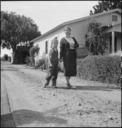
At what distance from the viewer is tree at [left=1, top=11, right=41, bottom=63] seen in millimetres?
46594

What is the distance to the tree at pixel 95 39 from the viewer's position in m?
19.0

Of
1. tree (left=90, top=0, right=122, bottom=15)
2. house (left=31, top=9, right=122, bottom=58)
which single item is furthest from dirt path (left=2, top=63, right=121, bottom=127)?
tree (left=90, top=0, right=122, bottom=15)

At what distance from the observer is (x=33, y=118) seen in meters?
5.02

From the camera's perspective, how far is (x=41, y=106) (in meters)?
6.11

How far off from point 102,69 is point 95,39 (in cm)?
834

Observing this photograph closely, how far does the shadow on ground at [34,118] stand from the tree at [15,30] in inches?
1630

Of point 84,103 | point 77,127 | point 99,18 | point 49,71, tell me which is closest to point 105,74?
point 49,71

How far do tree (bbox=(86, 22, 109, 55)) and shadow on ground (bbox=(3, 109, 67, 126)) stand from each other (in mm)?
13965

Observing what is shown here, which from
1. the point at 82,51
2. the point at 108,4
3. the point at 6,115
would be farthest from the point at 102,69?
the point at 108,4

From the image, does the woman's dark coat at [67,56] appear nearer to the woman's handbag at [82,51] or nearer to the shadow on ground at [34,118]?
the shadow on ground at [34,118]

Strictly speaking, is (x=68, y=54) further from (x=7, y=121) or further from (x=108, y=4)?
(x=108, y=4)

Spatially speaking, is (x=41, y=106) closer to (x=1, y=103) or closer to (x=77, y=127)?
(x=1, y=103)

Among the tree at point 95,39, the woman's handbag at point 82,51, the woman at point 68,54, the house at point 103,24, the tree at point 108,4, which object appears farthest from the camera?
the tree at point 108,4

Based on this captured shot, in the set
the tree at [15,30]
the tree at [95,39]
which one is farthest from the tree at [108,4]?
the tree at [95,39]
